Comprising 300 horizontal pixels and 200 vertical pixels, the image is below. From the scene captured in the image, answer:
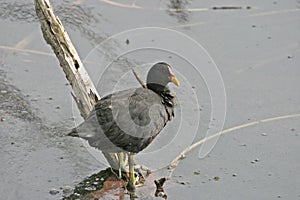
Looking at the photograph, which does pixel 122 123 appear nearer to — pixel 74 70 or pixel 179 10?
pixel 74 70

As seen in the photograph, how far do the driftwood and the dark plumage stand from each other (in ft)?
1.26

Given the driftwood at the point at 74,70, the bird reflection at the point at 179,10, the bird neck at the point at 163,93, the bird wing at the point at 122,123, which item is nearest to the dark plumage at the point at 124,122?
the bird wing at the point at 122,123

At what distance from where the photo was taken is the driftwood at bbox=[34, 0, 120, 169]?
5.54 metres

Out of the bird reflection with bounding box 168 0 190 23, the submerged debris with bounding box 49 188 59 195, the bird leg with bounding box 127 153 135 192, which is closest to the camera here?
the submerged debris with bounding box 49 188 59 195

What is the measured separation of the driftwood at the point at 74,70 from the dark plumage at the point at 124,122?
38 centimetres

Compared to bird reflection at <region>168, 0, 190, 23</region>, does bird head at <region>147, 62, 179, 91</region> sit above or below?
below

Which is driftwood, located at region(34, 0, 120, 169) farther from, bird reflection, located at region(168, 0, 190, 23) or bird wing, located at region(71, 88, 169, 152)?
bird reflection, located at region(168, 0, 190, 23)

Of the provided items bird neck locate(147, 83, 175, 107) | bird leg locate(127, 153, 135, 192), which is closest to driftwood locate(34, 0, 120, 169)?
bird leg locate(127, 153, 135, 192)

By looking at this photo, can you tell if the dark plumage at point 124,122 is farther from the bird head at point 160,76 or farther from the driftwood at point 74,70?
the driftwood at point 74,70

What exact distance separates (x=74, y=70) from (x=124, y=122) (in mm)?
805

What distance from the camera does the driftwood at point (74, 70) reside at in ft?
18.2

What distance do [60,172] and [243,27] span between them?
293 centimetres

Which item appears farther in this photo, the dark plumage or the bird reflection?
the bird reflection

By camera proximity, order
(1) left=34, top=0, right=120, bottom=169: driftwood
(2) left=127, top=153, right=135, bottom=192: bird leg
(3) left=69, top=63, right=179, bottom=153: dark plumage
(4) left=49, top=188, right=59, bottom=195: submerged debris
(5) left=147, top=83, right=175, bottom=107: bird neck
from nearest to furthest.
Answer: (3) left=69, top=63, right=179, bottom=153: dark plumage
(4) left=49, top=188, right=59, bottom=195: submerged debris
(2) left=127, top=153, right=135, bottom=192: bird leg
(5) left=147, top=83, right=175, bottom=107: bird neck
(1) left=34, top=0, right=120, bottom=169: driftwood
